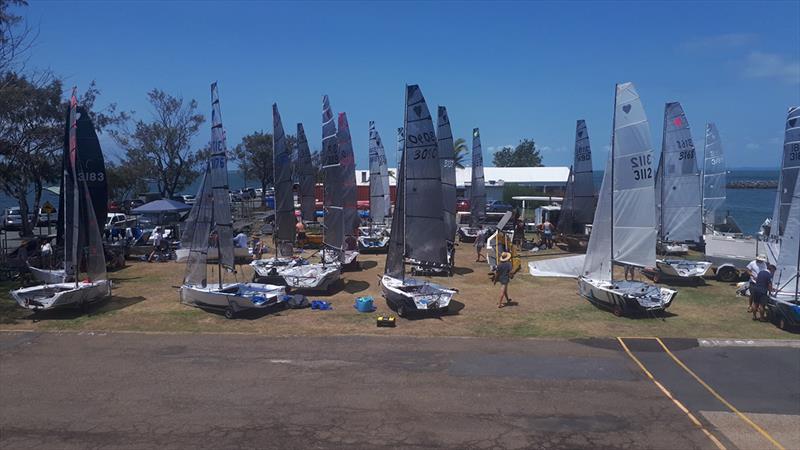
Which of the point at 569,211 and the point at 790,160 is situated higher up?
the point at 790,160

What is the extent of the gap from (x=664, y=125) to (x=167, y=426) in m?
21.6

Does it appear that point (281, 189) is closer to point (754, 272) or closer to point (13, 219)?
point (754, 272)

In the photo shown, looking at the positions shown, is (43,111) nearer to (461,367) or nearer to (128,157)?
(128,157)

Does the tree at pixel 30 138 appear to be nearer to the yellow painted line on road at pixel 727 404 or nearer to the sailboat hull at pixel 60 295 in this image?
the sailboat hull at pixel 60 295

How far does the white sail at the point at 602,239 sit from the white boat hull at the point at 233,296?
31.1ft

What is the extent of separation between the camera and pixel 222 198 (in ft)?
53.9

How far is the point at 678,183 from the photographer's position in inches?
876

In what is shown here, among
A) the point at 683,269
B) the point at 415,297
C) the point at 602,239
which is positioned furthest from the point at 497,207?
the point at 415,297

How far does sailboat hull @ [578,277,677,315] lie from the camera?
14.9 metres

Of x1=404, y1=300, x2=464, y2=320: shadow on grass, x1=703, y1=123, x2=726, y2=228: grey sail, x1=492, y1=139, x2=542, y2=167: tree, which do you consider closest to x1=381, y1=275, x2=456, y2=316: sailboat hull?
x1=404, y1=300, x2=464, y2=320: shadow on grass

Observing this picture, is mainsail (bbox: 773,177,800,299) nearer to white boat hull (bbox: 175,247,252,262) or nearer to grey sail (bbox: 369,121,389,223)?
white boat hull (bbox: 175,247,252,262)

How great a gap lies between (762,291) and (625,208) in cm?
411

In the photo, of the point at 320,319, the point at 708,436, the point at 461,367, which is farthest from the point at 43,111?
the point at 708,436

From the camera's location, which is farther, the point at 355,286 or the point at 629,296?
the point at 355,286
